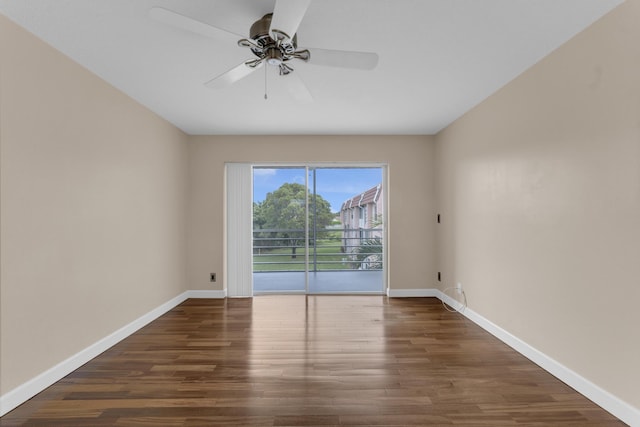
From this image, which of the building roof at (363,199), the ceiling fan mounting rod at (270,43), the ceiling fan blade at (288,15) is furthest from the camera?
the building roof at (363,199)

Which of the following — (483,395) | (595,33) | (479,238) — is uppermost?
(595,33)

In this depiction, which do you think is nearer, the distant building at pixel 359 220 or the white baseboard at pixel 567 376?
the white baseboard at pixel 567 376

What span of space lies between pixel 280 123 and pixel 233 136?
945 mm

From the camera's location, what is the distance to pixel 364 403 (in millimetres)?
2059

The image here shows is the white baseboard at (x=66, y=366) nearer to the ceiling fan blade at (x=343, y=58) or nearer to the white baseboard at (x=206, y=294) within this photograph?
the white baseboard at (x=206, y=294)

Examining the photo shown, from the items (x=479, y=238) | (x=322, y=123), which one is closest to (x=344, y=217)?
(x=322, y=123)

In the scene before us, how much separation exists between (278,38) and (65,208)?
1.92 metres

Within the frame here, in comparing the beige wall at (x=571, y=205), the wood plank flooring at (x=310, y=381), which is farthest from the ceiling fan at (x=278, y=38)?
the wood plank flooring at (x=310, y=381)

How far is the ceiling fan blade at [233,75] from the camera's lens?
2143 mm

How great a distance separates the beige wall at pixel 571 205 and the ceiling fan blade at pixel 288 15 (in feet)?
5.86

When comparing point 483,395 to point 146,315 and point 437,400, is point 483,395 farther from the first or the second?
point 146,315

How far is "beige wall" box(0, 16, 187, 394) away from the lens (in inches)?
79.1

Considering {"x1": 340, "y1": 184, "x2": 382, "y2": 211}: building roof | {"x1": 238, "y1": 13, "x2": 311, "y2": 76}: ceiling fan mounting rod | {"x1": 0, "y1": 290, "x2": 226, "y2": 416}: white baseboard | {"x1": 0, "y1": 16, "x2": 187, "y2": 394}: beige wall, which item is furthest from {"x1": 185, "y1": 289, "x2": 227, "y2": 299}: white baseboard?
{"x1": 238, "y1": 13, "x2": 311, "y2": 76}: ceiling fan mounting rod

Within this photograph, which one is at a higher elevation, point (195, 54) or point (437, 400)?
point (195, 54)
